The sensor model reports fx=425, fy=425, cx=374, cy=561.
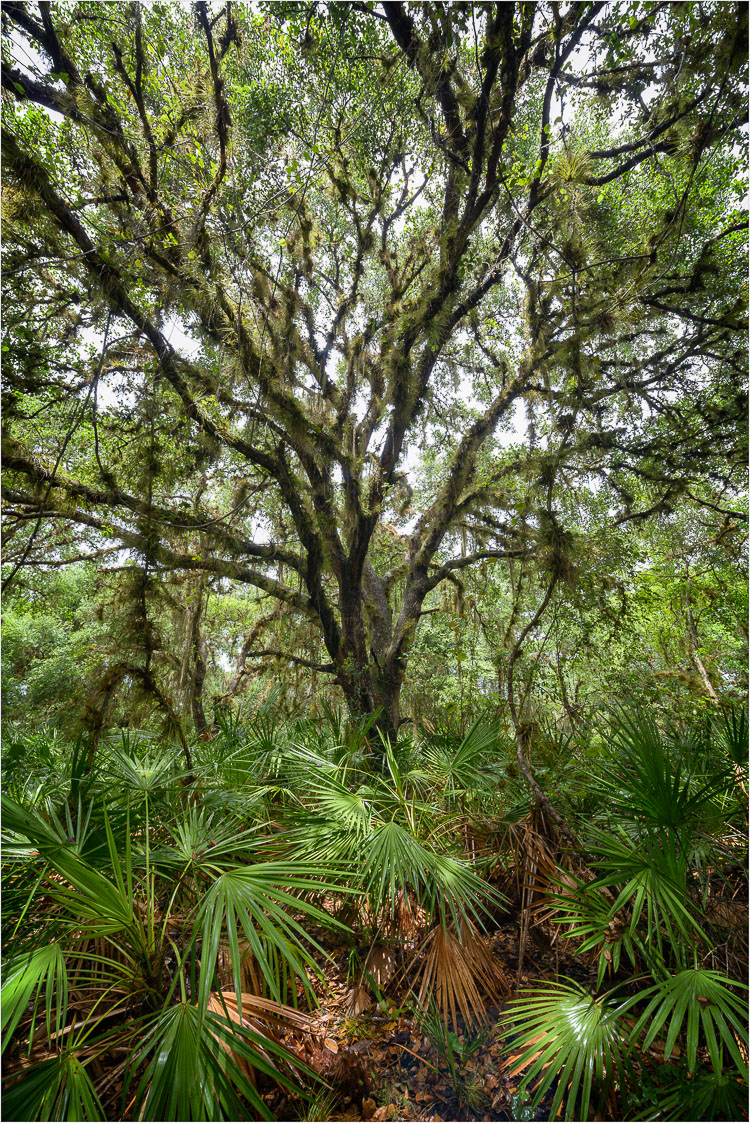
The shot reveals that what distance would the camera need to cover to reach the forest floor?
1609 millimetres

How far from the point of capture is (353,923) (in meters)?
2.17

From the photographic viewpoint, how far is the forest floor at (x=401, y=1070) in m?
1.61

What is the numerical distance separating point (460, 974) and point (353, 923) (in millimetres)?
562

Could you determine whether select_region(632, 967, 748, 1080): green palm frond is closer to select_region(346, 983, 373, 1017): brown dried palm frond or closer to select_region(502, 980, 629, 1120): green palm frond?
select_region(502, 980, 629, 1120): green palm frond

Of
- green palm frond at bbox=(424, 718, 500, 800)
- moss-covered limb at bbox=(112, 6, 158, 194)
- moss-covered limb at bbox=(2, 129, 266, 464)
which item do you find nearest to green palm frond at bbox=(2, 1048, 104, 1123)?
green palm frond at bbox=(424, 718, 500, 800)

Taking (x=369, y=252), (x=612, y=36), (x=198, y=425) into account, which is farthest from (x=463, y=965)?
(x=369, y=252)

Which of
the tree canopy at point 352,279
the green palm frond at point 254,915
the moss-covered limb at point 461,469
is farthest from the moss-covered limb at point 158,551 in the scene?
the green palm frond at point 254,915

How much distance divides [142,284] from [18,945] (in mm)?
4238

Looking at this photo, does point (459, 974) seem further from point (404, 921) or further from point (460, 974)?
point (404, 921)

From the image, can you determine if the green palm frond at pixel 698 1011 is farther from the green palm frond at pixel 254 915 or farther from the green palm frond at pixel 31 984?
the green palm frond at pixel 31 984

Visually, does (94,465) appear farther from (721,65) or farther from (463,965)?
(721,65)

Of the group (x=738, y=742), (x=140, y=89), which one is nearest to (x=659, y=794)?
(x=738, y=742)

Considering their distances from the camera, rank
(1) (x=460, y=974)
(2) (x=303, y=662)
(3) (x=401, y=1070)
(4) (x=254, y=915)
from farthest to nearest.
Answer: (2) (x=303, y=662) → (1) (x=460, y=974) → (3) (x=401, y=1070) → (4) (x=254, y=915)

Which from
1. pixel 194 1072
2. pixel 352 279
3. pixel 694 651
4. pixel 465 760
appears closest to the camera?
pixel 194 1072
